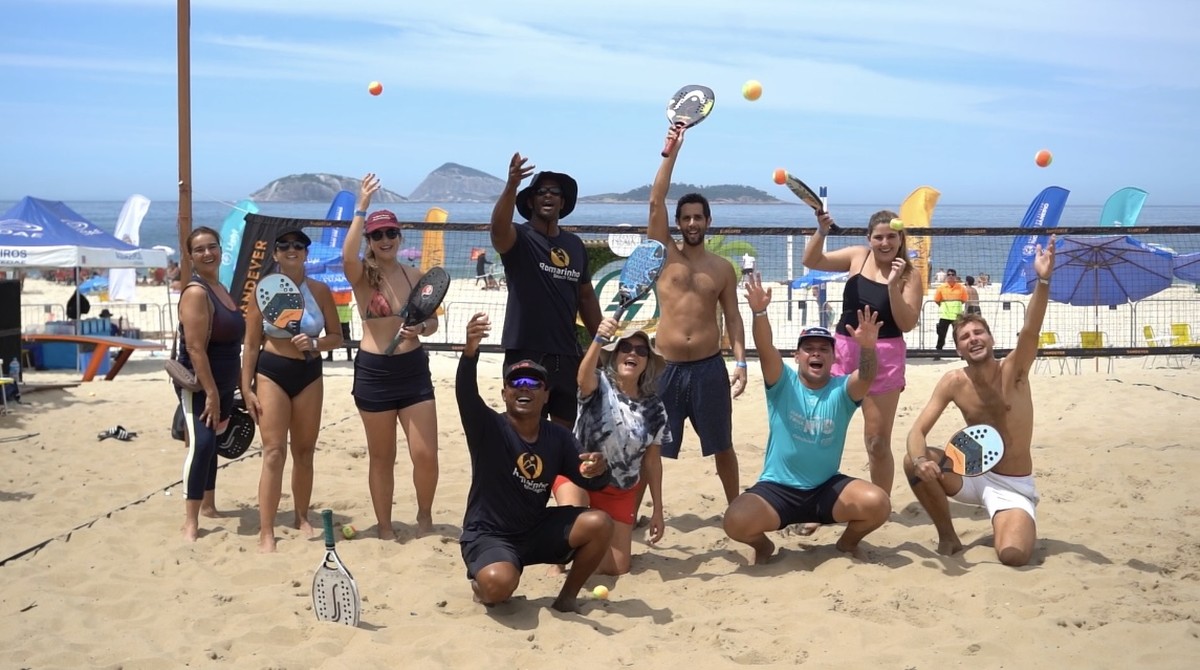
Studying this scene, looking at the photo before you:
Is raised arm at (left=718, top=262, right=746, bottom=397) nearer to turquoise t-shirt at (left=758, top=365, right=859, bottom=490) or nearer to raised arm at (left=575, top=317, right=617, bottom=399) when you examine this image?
turquoise t-shirt at (left=758, top=365, right=859, bottom=490)

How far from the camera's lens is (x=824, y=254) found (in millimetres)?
5934

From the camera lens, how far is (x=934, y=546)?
17.8ft

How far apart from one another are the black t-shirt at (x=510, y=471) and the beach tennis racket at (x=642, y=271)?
2.71ft

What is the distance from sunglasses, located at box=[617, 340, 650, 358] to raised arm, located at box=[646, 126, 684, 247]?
0.74m

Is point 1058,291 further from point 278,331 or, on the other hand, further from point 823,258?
point 278,331

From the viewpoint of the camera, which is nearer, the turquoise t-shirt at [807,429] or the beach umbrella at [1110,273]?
the turquoise t-shirt at [807,429]

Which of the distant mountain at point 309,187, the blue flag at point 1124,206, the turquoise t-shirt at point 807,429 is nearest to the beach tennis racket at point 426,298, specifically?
the turquoise t-shirt at point 807,429

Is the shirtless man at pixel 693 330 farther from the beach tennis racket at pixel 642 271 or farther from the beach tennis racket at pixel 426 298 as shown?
the beach tennis racket at pixel 426 298

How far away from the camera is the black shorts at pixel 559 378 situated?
5375 millimetres

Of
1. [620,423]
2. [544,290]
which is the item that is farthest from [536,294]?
[620,423]

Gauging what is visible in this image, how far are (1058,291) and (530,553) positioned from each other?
9.34 meters

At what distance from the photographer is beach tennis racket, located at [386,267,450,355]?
4992 mm

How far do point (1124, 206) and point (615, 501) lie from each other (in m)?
14.5

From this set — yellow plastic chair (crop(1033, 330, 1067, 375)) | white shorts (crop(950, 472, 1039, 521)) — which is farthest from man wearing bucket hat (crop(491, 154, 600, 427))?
yellow plastic chair (crop(1033, 330, 1067, 375))
